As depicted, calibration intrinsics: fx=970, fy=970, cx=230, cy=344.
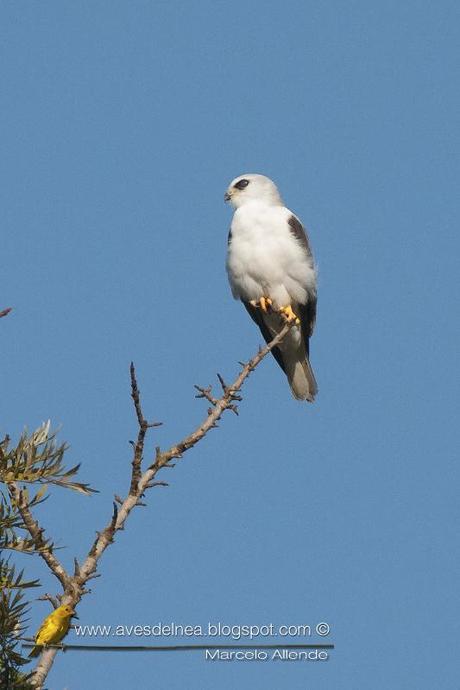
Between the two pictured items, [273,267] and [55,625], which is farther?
[273,267]

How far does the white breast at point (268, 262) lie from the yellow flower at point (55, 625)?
20.0 ft

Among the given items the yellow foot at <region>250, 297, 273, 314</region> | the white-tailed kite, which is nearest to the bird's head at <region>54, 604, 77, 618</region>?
the white-tailed kite

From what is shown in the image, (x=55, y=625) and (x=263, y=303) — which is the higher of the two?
(x=263, y=303)

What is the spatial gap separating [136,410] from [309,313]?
20.8 feet

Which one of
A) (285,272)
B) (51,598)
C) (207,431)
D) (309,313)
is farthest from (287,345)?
(51,598)

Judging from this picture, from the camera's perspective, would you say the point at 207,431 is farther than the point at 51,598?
Yes

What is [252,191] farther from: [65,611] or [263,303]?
[65,611]

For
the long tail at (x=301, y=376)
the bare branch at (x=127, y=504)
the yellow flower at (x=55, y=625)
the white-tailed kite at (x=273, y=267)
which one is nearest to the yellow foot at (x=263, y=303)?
the white-tailed kite at (x=273, y=267)

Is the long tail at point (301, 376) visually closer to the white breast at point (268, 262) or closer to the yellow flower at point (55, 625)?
the white breast at point (268, 262)

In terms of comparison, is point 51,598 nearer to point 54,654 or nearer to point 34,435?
point 54,654

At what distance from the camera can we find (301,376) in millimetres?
9047

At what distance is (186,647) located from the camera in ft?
7.10

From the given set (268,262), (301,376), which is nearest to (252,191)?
(268,262)

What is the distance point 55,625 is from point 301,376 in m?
6.89
